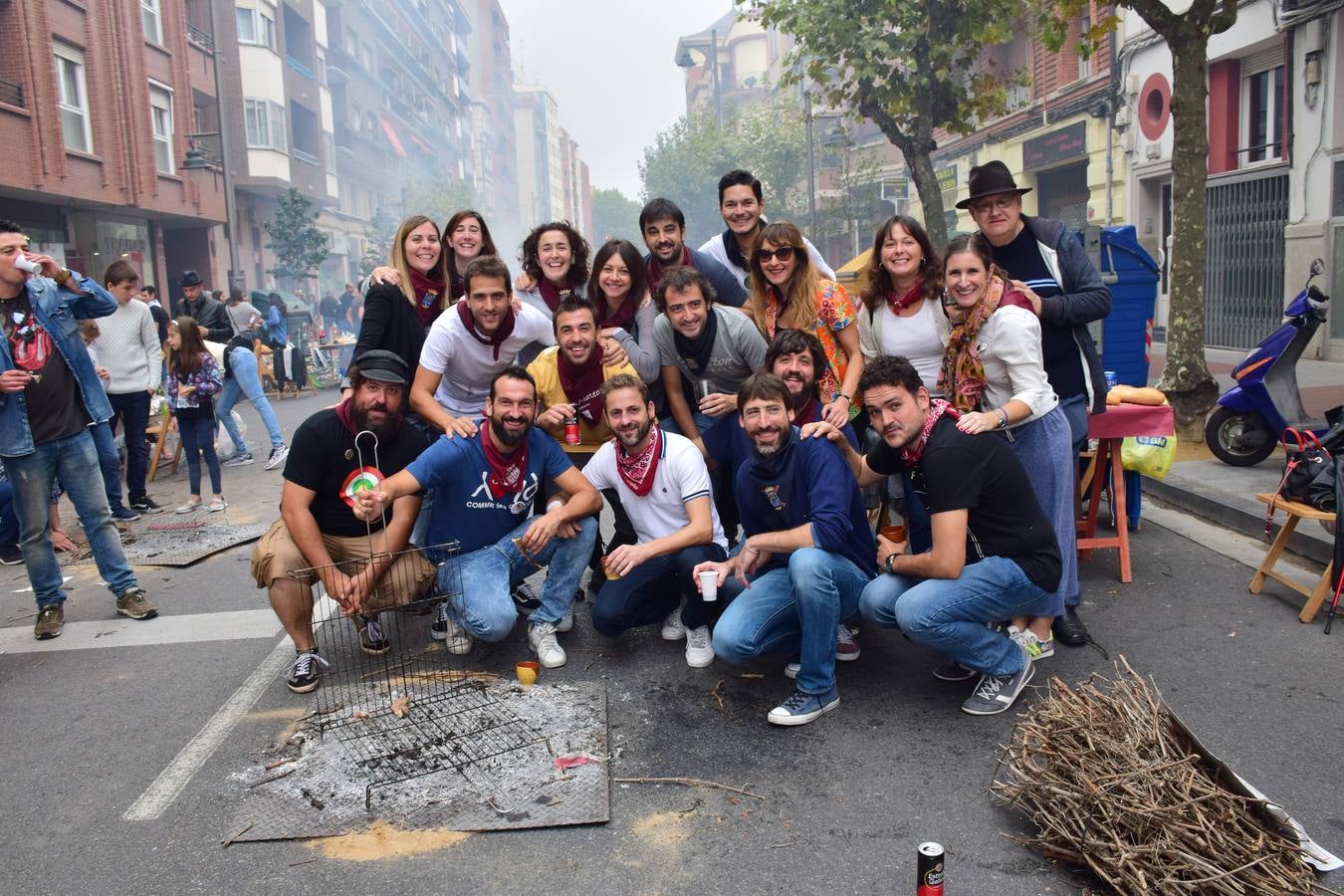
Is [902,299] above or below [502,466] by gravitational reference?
above

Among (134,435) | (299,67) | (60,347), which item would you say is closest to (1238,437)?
(60,347)

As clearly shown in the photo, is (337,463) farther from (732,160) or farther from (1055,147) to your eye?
(732,160)

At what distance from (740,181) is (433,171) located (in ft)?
234

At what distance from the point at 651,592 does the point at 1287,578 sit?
3.20 meters

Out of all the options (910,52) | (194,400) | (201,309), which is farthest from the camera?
(910,52)

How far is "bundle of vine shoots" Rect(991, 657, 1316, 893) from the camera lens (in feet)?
8.15

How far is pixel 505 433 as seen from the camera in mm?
4520

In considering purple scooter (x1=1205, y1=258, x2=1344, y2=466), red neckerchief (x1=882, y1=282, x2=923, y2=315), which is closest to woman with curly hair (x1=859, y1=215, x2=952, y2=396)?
red neckerchief (x1=882, y1=282, x2=923, y2=315)

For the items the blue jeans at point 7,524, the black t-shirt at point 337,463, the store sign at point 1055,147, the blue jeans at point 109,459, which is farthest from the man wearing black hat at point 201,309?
the store sign at point 1055,147

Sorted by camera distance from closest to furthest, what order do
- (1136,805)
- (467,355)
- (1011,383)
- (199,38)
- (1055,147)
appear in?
1. (1136,805)
2. (1011,383)
3. (467,355)
4. (1055,147)
5. (199,38)

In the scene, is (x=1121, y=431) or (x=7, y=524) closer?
(x=1121, y=431)

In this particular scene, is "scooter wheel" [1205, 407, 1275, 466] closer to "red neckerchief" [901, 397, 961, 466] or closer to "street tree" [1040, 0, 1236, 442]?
"street tree" [1040, 0, 1236, 442]

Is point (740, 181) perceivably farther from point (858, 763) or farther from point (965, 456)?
point (858, 763)

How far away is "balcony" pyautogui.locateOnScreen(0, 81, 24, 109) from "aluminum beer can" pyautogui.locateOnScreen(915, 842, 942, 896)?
19.5m
